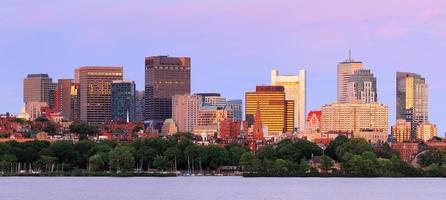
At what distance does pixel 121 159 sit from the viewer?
139750 mm

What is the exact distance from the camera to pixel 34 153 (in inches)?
5768

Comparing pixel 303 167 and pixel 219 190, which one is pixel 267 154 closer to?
pixel 303 167

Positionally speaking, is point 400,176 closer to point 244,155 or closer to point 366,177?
point 366,177

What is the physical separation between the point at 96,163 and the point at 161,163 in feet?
25.2

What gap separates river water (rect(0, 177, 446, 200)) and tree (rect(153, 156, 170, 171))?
71.9 feet

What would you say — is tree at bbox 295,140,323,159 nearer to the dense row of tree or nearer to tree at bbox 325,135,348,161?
the dense row of tree

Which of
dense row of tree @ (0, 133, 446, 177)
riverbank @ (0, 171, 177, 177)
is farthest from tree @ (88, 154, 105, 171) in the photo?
riverbank @ (0, 171, 177, 177)

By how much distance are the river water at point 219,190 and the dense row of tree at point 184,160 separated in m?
18.0

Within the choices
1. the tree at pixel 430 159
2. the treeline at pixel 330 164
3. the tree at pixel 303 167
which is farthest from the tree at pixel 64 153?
the tree at pixel 430 159

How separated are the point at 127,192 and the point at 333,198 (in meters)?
15.8

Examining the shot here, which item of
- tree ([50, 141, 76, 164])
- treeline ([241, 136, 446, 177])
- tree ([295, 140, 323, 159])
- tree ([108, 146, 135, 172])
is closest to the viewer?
tree ([108, 146, 135, 172])

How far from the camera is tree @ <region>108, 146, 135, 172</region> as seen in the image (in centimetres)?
13900

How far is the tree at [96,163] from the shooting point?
458ft

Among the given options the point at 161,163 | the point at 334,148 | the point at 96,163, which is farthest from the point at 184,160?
the point at 334,148
